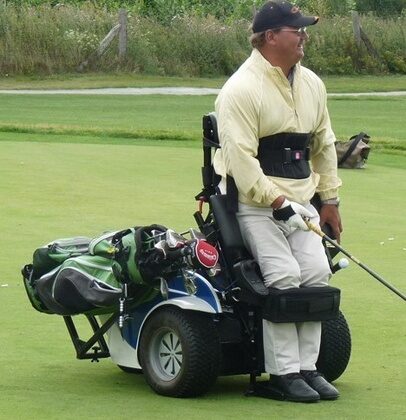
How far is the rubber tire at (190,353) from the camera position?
19.4 feet

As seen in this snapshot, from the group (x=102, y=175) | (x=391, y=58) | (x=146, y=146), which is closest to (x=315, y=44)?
(x=391, y=58)

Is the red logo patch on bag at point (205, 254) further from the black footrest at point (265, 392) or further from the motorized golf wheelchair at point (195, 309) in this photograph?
the black footrest at point (265, 392)

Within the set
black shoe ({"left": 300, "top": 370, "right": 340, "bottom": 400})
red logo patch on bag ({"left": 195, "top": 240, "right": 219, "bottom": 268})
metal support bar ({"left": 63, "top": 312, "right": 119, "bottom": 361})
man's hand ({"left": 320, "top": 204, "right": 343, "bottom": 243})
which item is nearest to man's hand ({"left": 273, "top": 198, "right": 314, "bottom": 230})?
red logo patch on bag ({"left": 195, "top": 240, "right": 219, "bottom": 268})

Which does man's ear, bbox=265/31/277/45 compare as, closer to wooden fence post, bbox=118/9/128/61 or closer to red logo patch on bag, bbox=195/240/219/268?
red logo patch on bag, bbox=195/240/219/268

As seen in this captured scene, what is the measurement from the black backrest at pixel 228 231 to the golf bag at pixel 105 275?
264 millimetres

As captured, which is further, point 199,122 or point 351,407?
point 199,122

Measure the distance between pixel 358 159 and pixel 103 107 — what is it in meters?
13.3

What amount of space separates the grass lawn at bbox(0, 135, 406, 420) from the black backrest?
2.06ft

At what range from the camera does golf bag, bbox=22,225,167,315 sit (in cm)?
601

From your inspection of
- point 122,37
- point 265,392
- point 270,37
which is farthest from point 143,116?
point 265,392

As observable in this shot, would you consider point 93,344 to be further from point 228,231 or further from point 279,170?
point 279,170

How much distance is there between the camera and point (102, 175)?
45.3 ft

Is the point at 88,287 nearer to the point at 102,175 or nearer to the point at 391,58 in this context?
the point at 102,175

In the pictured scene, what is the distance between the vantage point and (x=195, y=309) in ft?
19.5
